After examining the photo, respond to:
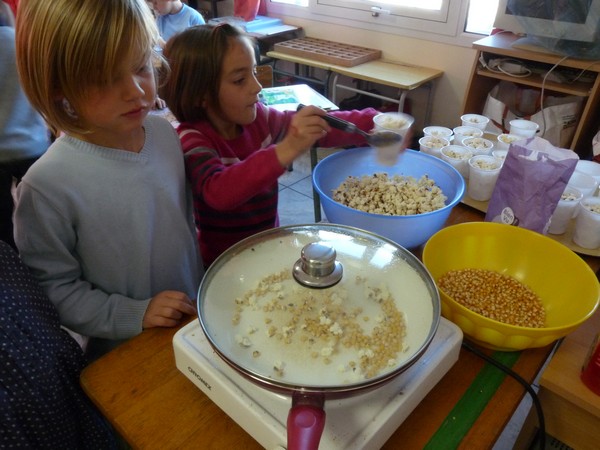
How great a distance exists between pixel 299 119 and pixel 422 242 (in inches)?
13.7

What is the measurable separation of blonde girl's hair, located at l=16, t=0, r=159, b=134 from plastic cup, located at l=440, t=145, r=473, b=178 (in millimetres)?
754

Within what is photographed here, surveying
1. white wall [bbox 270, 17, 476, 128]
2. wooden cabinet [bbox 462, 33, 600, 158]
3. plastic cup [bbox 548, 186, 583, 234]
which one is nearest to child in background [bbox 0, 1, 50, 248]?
plastic cup [bbox 548, 186, 583, 234]

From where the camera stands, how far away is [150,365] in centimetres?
65

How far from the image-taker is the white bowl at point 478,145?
1143 mm

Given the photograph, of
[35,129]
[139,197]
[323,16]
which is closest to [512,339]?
[139,197]

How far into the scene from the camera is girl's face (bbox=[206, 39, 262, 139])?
0.93 metres

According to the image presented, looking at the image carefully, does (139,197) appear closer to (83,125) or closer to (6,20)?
(83,125)

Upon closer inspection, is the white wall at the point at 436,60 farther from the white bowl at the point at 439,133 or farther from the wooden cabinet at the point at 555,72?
the white bowl at the point at 439,133

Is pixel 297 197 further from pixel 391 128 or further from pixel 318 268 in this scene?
pixel 318 268

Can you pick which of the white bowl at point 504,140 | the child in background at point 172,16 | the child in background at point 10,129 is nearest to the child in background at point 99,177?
the child in background at point 10,129

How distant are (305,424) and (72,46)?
621mm

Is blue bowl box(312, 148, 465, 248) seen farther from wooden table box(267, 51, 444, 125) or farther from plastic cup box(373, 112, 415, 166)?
wooden table box(267, 51, 444, 125)

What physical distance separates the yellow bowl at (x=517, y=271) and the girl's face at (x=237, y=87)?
49cm

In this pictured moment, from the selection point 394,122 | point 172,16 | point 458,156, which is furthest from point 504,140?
point 172,16
